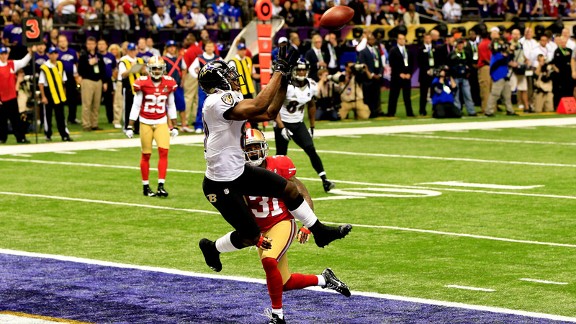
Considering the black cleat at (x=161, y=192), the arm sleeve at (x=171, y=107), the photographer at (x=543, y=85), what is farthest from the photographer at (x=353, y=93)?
the black cleat at (x=161, y=192)

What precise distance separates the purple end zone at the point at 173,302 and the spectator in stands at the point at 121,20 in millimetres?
20785

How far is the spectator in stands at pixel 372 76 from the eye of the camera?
28.8 meters

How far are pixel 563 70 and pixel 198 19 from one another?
31.6 feet

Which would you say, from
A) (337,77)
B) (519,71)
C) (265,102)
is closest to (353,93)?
(337,77)

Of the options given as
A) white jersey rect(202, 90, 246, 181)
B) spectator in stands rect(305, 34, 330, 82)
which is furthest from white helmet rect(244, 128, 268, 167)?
spectator in stands rect(305, 34, 330, 82)

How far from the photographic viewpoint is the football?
10188mm

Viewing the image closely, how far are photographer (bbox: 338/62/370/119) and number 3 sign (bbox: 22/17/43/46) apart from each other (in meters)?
8.06

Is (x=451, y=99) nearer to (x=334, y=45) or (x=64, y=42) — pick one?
(x=334, y=45)

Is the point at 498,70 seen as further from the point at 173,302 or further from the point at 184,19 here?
Result: the point at 173,302

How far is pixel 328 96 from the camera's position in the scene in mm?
28391

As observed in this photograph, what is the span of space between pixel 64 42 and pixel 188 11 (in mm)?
8142

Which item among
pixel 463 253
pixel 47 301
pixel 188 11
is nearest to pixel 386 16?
pixel 188 11

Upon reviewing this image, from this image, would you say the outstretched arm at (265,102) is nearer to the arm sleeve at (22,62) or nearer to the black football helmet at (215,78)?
the black football helmet at (215,78)

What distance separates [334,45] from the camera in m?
29.8
